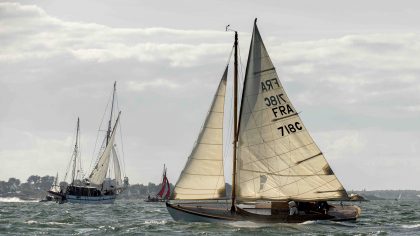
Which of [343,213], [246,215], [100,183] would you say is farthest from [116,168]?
[246,215]

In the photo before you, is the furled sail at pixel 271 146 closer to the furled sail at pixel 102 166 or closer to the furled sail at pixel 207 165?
the furled sail at pixel 207 165

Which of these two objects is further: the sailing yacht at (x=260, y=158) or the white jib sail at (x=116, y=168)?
the white jib sail at (x=116, y=168)

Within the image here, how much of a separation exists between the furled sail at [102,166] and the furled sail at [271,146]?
8634 centimetres

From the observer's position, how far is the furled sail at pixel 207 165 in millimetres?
50812

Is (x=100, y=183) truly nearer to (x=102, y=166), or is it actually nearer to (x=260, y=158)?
(x=102, y=166)

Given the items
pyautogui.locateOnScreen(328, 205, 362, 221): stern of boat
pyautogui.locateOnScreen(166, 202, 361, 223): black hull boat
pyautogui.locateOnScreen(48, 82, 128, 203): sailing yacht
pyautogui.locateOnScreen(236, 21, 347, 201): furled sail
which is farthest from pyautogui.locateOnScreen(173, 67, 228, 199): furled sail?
pyautogui.locateOnScreen(48, 82, 128, 203): sailing yacht

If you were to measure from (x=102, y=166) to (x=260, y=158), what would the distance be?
90.6 meters

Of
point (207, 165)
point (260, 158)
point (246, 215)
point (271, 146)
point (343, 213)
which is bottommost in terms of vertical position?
point (246, 215)

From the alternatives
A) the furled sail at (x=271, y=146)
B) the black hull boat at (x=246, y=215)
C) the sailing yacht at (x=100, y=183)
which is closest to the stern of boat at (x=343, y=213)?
the black hull boat at (x=246, y=215)

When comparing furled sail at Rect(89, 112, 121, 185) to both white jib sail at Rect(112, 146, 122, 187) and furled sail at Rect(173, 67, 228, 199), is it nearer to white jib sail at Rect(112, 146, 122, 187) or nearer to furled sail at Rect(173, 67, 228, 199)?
white jib sail at Rect(112, 146, 122, 187)

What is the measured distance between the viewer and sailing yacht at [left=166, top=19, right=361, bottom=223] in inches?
2015

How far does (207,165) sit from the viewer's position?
51.0 meters

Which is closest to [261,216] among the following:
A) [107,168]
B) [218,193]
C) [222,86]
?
[218,193]

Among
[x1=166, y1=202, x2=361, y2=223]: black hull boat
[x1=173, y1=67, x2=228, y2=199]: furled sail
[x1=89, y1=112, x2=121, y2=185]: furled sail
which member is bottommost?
[x1=166, y1=202, x2=361, y2=223]: black hull boat
